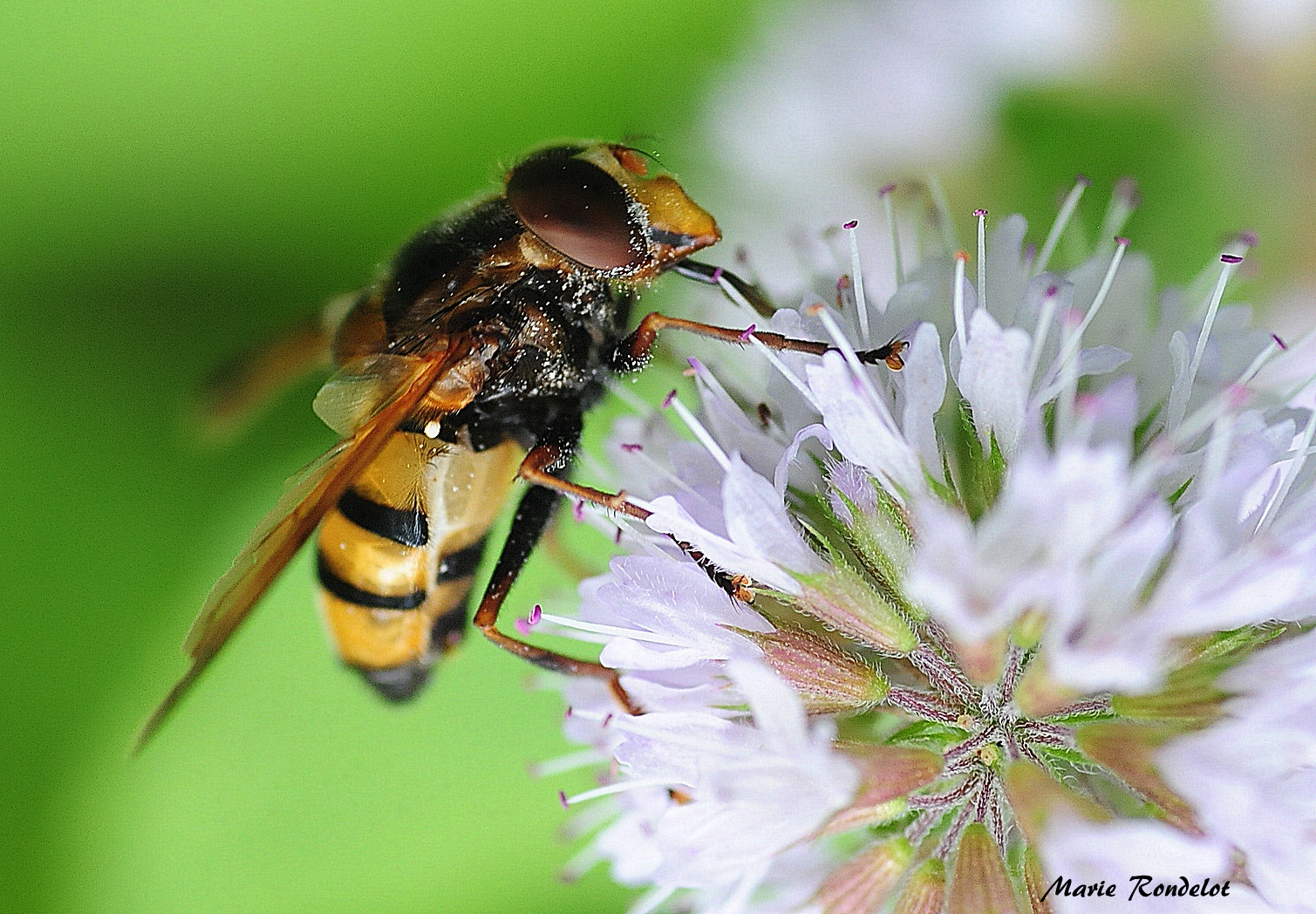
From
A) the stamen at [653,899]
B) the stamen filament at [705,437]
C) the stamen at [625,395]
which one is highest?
the stamen at [625,395]

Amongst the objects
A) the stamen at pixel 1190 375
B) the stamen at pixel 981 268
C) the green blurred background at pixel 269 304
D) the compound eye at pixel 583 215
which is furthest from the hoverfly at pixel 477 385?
the green blurred background at pixel 269 304

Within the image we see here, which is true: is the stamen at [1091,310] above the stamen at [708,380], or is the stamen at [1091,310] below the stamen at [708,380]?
above

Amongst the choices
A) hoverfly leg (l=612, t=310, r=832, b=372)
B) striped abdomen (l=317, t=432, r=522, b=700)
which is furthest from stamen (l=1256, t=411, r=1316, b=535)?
striped abdomen (l=317, t=432, r=522, b=700)

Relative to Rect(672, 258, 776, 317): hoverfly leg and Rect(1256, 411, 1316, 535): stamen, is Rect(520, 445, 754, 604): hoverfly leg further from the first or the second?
Rect(1256, 411, 1316, 535): stamen

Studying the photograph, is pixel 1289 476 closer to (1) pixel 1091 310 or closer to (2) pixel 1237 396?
(2) pixel 1237 396

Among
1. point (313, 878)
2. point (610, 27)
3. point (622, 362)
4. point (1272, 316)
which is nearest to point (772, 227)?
point (610, 27)

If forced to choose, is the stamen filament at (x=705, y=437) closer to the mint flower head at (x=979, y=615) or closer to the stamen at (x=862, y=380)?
the mint flower head at (x=979, y=615)

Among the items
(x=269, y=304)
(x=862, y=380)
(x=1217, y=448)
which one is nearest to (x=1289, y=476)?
(x=1217, y=448)
